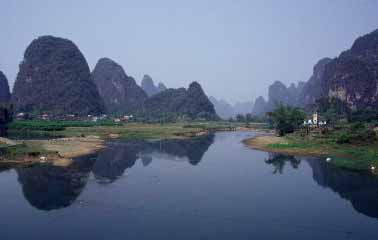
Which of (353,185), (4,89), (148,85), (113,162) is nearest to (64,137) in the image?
(113,162)

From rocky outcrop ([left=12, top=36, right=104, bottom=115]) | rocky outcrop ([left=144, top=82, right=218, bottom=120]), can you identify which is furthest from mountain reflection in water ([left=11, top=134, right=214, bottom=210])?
rocky outcrop ([left=144, top=82, right=218, bottom=120])

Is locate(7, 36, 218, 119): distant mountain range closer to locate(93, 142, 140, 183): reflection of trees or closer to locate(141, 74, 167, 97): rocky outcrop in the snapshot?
locate(93, 142, 140, 183): reflection of trees

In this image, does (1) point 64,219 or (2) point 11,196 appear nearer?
(1) point 64,219

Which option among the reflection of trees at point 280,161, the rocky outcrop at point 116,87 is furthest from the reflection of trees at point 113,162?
the rocky outcrop at point 116,87

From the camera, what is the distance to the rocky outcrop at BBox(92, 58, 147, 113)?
4641 inches

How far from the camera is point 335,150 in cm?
3331

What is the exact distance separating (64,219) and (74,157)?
16.1 m

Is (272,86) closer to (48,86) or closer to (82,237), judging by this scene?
(48,86)

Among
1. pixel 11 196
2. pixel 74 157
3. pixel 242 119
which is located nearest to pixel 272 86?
pixel 242 119

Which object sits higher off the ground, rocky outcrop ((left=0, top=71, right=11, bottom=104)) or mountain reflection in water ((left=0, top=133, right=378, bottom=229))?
rocky outcrop ((left=0, top=71, right=11, bottom=104))

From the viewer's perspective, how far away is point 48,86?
293 feet

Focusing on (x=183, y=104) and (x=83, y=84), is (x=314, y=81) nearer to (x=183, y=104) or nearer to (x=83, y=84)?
(x=183, y=104)

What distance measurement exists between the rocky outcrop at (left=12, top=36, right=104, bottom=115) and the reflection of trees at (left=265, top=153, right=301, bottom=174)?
6086cm

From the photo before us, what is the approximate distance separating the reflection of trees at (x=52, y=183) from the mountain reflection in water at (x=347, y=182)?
40.7 ft
